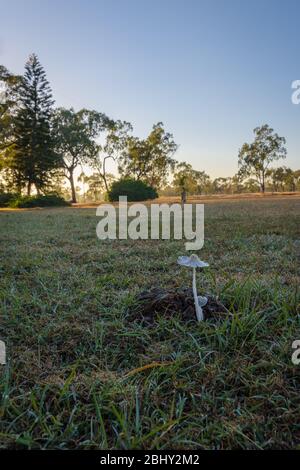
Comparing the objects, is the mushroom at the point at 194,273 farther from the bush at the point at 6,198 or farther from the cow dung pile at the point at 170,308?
the bush at the point at 6,198

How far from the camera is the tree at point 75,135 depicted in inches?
1304

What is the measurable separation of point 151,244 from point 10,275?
218cm

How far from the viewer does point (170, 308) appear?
1948 mm

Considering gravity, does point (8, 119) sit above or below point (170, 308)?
above

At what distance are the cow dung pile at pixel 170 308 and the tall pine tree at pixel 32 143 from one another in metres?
27.5

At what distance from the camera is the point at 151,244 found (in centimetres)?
460

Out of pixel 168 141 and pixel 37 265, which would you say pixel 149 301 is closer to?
pixel 37 265

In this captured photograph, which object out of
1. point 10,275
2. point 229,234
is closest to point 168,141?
point 229,234

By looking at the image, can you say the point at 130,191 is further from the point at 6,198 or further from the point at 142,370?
the point at 142,370

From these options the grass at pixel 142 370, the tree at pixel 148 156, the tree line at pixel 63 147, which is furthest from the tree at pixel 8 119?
the grass at pixel 142 370

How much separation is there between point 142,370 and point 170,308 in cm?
60

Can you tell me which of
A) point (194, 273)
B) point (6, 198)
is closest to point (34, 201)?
point (6, 198)

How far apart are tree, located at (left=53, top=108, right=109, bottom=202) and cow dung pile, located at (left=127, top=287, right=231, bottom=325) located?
32.9m

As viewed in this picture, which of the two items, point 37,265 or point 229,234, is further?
point 229,234
